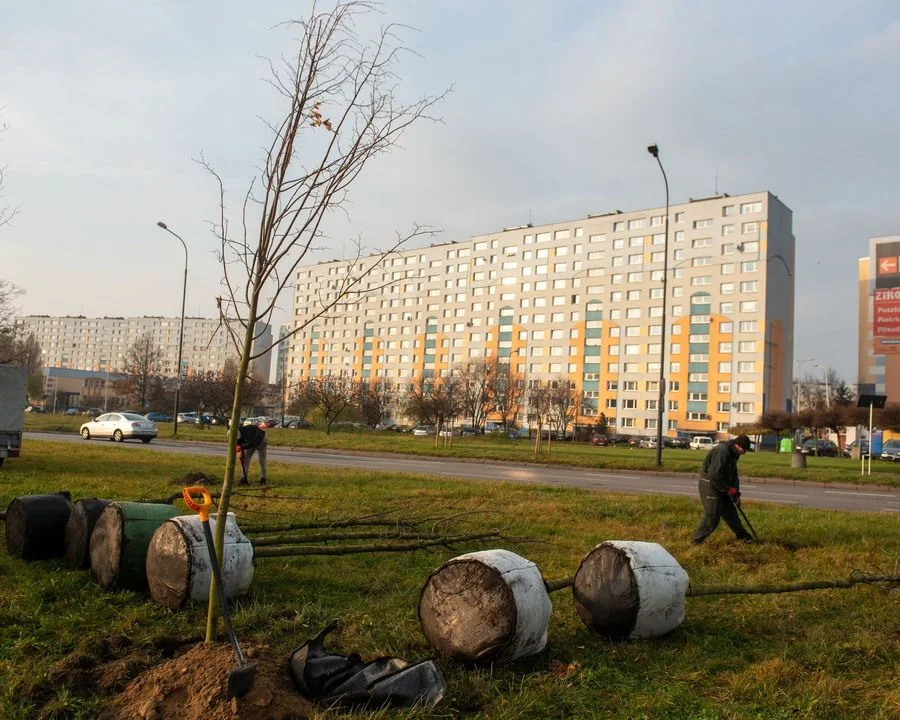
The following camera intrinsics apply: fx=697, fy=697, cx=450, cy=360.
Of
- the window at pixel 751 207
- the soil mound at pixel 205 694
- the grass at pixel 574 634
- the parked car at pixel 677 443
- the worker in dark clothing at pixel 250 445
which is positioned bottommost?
the parked car at pixel 677 443

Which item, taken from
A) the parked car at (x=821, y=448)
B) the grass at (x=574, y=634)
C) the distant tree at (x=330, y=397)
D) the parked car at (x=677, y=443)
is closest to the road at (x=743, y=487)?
the grass at (x=574, y=634)

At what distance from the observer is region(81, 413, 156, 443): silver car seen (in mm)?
30280

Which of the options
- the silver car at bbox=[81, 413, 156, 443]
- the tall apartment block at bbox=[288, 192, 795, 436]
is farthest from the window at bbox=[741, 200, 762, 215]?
the silver car at bbox=[81, 413, 156, 443]

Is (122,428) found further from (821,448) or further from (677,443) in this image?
(821,448)

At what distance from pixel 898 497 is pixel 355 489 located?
49.7 feet

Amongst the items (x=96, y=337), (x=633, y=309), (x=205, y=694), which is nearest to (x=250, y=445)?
(x=205, y=694)

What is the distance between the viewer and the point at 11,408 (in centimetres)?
1516

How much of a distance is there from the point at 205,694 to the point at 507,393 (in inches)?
3086

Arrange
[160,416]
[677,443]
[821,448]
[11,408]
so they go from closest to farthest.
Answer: [11,408], [821,448], [677,443], [160,416]

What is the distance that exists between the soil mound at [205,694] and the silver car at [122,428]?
29194 millimetres

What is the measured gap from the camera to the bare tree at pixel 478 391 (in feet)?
246

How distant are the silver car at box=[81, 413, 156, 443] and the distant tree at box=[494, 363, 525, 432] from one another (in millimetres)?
51249

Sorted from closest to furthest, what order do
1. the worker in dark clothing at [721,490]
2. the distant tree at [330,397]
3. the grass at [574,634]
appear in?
the grass at [574,634]
the worker in dark clothing at [721,490]
the distant tree at [330,397]

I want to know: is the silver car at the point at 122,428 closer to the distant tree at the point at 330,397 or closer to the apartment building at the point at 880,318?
the distant tree at the point at 330,397
